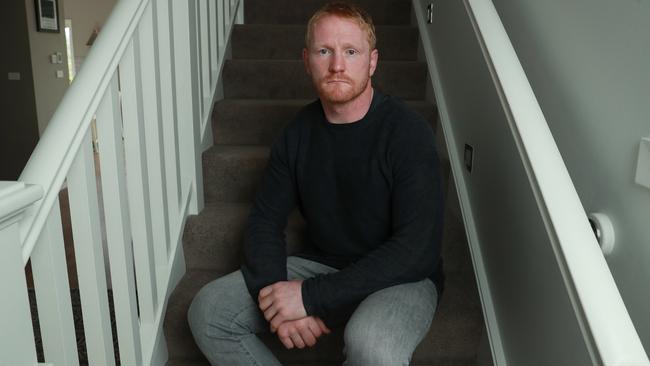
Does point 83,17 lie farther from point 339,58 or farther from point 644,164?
point 644,164

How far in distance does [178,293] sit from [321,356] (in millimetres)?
468

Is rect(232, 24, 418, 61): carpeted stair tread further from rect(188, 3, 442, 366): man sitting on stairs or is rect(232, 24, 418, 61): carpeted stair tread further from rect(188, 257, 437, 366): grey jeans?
rect(188, 257, 437, 366): grey jeans

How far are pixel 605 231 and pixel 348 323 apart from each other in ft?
1.93

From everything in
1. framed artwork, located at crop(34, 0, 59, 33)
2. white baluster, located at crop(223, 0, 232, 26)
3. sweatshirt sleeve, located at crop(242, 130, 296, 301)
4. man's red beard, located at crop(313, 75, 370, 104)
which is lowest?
sweatshirt sleeve, located at crop(242, 130, 296, 301)

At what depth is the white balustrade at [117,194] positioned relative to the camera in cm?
87

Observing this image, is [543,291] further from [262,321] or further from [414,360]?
[262,321]

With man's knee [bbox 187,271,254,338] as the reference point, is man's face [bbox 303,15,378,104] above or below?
above

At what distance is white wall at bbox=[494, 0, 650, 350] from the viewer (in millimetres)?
1032

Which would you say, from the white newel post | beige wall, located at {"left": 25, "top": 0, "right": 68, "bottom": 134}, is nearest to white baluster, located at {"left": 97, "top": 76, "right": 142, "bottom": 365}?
the white newel post

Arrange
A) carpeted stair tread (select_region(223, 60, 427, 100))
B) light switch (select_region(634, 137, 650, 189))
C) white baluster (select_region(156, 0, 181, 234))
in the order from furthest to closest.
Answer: carpeted stair tread (select_region(223, 60, 427, 100)) → white baluster (select_region(156, 0, 181, 234)) → light switch (select_region(634, 137, 650, 189))

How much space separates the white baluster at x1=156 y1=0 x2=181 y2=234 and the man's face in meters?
0.48

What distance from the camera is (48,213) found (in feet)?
3.11

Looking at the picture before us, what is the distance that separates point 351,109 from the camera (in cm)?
138

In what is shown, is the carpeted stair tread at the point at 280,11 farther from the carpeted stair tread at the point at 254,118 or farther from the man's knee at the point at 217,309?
the man's knee at the point at 217,309
